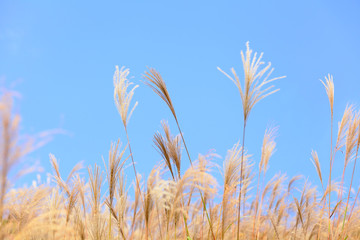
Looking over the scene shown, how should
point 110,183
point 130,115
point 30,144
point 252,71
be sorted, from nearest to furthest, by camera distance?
point 30,144 < point 252,71 < point 110,183 < point 130,115

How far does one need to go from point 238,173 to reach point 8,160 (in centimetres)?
172

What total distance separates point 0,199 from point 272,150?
268 centimetres

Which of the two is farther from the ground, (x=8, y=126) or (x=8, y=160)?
(x=8, y=126)

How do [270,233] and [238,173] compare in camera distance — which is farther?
[270,233]

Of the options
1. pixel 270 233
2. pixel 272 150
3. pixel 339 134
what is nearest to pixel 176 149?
pixel 272 150

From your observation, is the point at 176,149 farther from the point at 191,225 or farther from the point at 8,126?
the point at 8,126

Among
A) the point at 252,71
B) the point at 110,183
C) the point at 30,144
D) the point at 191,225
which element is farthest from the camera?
the point at 191,225

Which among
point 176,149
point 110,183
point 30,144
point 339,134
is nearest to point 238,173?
point 176,149

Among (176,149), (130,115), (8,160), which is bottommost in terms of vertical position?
(8,160)

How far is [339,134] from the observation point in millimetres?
3248

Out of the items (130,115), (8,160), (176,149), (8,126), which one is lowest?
(8,160)

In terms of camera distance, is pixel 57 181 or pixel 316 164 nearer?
pixel 57 181

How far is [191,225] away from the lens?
323 cm

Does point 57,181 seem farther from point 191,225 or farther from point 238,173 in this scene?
point 238,173
